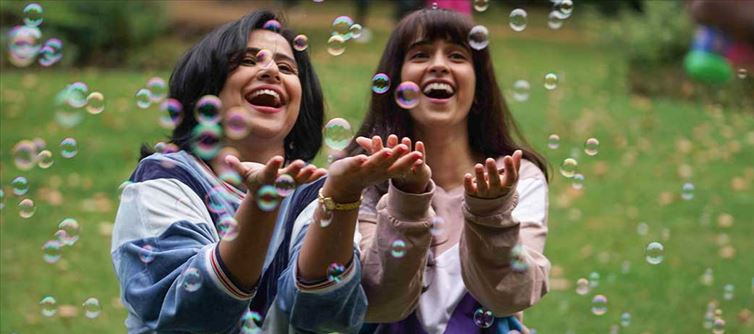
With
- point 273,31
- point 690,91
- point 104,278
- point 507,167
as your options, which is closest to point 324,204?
point 507,167

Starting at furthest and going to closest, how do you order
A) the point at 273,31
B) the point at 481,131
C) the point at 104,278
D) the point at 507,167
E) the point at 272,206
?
the point at 104,278 → the point at 481,131 → the point at 273,31 → the point at 507,167 → the point at 272,206

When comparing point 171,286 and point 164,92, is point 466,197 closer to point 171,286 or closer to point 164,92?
point 171,286

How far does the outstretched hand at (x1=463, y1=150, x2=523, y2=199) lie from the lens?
95.2 inches

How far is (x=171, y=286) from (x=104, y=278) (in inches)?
133

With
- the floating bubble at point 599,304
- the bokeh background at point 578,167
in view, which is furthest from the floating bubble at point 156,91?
the floating bubble at point 599,304

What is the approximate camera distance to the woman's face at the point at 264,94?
8.13ft

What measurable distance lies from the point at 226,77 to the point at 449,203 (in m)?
0.69

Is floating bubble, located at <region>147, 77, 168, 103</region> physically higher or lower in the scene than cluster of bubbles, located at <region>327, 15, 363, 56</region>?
lower

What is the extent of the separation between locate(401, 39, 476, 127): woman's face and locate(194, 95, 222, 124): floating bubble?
56cm

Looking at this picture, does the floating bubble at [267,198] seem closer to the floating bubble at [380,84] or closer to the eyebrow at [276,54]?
the eyebrow at [276,54]

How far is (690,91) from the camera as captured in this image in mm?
11305

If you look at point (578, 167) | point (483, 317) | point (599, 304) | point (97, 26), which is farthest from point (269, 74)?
point (97, 26)

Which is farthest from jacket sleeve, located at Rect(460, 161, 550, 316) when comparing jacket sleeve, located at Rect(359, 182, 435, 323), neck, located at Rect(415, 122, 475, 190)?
neck, located at Rect(415, 122, 475, 190)

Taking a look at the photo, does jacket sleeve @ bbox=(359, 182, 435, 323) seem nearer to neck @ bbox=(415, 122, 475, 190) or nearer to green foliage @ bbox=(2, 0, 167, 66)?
neck @ bbox=(415, 122, 475, 190)
